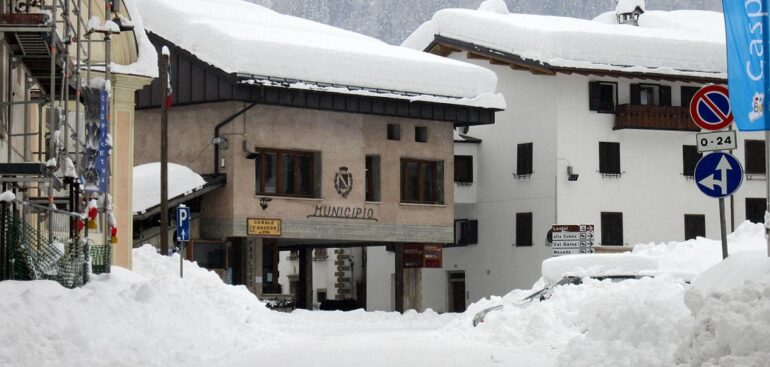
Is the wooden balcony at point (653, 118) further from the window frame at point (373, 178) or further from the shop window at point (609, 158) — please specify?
the window frame at point (373, 178)

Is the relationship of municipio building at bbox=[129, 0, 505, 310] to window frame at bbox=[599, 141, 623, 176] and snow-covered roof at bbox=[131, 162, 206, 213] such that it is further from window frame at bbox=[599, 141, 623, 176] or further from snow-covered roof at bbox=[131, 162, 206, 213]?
window frame at bbox=[599, 141, 623, 176]

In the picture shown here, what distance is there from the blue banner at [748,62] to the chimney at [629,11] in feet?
148

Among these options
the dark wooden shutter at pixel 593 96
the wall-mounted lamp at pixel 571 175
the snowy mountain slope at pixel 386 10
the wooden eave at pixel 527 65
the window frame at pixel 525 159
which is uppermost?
the snowy mountain slope at pixel 386 10

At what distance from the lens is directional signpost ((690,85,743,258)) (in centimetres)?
1672

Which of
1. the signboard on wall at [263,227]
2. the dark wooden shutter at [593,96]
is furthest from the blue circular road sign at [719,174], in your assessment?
the dark wooden shutter at [593,96]

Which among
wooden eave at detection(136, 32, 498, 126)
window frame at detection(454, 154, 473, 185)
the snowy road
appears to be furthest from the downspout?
the snowy road

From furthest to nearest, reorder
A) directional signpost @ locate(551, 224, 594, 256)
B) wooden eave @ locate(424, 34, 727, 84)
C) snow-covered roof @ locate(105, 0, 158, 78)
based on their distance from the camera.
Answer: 1. wooden eave @ locate(424, 34, 727, 84)
2. directional signpost @ locate(551, 224, 594, 256)
3. snow-covered roof @ locate(105, 0, 158, 78)

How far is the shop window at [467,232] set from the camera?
55.0 meters

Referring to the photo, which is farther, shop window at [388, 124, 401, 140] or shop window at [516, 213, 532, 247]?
shop window at [516, 213, 532, 247]

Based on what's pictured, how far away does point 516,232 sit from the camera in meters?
53.1

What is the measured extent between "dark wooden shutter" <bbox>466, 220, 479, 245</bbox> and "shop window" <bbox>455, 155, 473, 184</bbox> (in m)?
1.68

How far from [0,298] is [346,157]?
1209 inches

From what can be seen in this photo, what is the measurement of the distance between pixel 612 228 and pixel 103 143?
98.0 ft

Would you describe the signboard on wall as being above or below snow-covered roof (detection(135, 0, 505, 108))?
below
